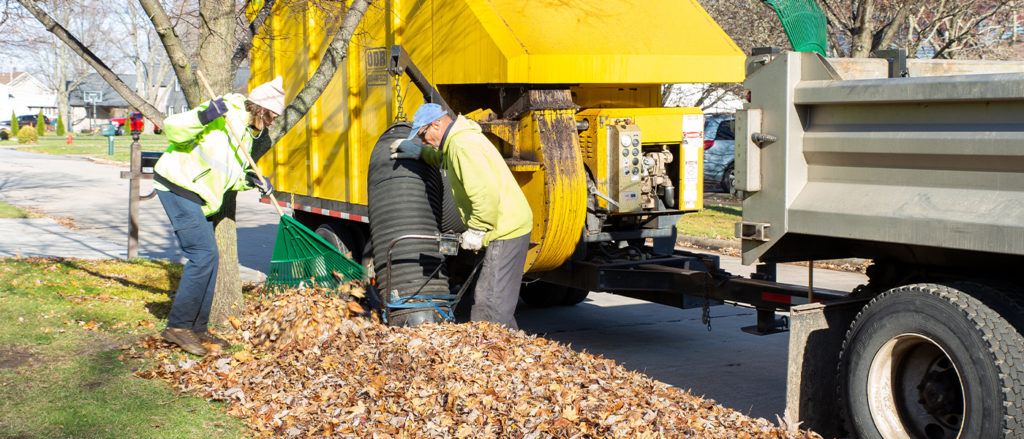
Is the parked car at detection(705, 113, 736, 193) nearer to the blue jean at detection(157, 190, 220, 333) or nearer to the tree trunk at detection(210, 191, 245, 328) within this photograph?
the tree trunk at detection(210, 191, 245, 328)

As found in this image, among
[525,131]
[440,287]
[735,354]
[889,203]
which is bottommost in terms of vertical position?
[735,354]

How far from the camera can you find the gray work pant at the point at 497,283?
5809 mm

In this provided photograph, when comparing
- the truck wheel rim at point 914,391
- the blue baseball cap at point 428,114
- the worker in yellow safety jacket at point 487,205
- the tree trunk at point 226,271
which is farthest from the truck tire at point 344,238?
the truck wheel rim at point 914,391

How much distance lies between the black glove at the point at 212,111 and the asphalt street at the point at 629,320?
10.2 feet

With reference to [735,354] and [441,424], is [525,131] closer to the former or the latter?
[735,354]

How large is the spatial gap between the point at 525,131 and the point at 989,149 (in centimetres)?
332

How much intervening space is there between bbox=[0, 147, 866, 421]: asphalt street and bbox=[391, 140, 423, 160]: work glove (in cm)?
193

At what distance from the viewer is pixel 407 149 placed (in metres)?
6.62

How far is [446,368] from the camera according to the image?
4691 mm

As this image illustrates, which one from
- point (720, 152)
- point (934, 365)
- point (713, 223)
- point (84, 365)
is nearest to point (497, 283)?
point (84, 365)

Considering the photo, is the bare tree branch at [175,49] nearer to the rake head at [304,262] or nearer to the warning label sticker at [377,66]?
the rake head at [304,262]

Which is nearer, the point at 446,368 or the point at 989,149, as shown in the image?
the point at 989,149

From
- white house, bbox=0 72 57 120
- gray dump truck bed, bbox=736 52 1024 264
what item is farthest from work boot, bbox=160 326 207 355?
white house, bbox=0 72 57 120

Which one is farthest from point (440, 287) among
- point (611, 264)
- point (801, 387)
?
point (801, 387)
